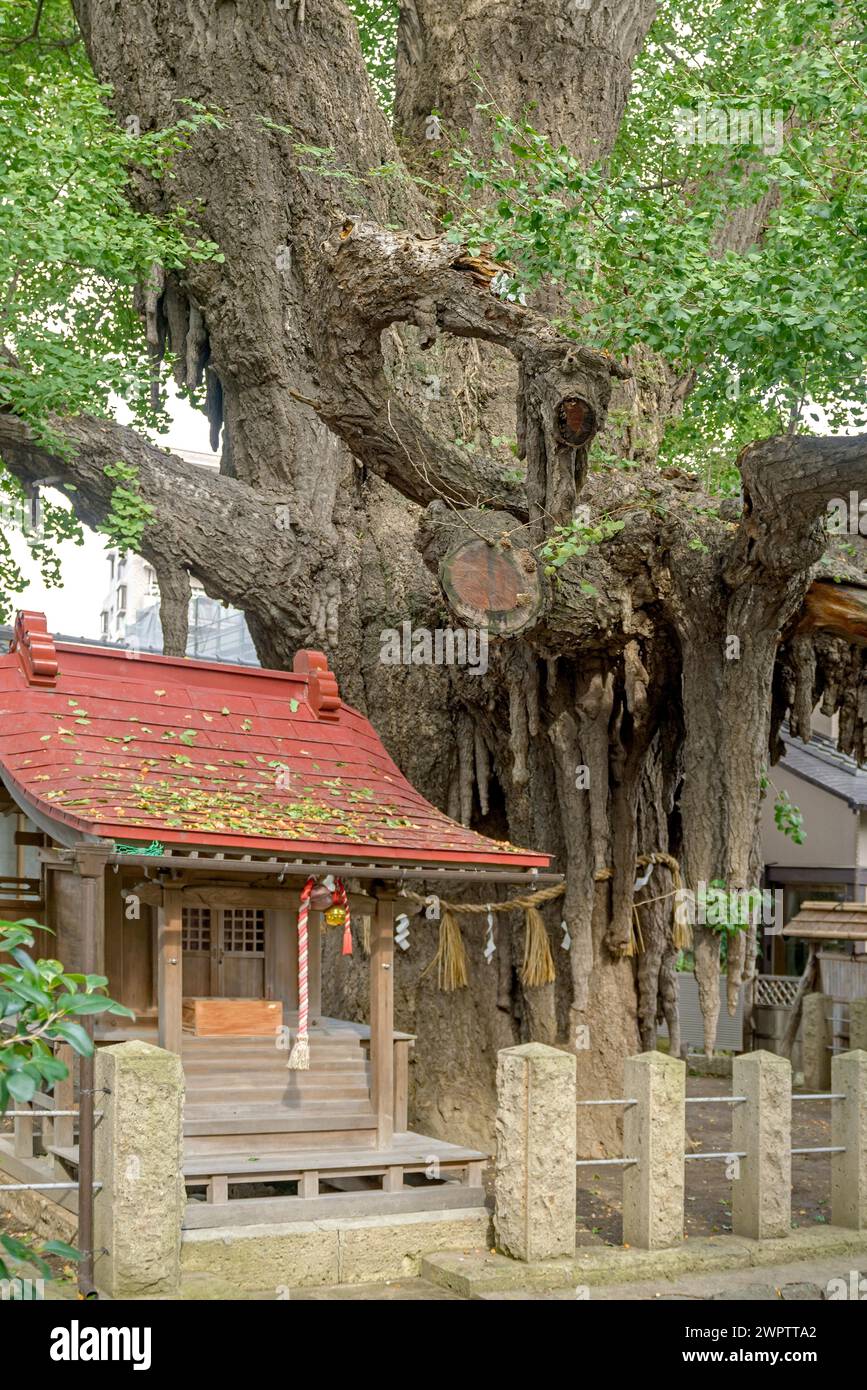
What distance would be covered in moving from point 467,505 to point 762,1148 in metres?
5.41

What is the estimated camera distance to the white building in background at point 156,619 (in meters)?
36.7

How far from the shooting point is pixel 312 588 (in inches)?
535

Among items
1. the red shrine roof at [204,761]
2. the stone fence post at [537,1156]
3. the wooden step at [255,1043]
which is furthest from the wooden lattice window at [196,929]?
the stone fence post at [537,1156]

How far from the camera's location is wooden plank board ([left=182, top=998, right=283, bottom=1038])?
31.9ft

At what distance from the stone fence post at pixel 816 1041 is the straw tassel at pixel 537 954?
7340 millimetres

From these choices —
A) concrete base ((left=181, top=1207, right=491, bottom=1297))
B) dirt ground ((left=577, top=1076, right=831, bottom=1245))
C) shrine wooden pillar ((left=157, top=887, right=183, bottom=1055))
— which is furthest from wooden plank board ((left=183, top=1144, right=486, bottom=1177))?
dirt ground ((left=577, top=1076, right=831, bottom=1245))

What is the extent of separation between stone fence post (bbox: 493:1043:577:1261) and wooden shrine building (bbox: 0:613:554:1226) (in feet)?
2.54

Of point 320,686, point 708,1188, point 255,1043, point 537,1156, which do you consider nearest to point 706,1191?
point 708,1188

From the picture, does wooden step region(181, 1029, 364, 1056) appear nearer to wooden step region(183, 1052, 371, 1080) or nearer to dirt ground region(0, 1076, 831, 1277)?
wooden step region(183, 1052, 371, 1080)

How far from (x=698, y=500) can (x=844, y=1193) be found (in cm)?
553

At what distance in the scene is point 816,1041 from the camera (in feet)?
60.8

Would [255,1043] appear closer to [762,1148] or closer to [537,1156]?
[537,1156]

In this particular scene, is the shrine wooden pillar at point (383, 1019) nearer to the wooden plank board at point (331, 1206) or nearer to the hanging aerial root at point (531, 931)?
the wooden plank board at point (331, 1206)

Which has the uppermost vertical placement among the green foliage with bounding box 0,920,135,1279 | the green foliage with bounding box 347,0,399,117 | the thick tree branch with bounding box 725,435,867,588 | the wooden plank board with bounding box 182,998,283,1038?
the green foliage with bounding box 347,0,399,117
